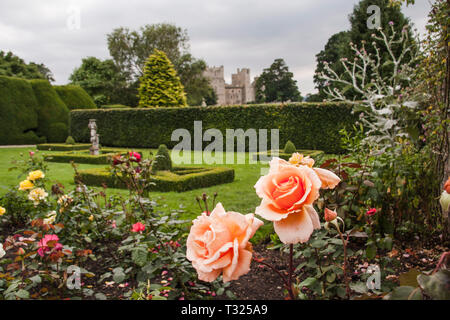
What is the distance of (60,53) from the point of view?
899 centimetres

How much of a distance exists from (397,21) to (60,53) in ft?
46.3

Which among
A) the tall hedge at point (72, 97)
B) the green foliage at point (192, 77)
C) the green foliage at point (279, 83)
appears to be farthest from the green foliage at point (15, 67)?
the green foliage at point (279, 83)

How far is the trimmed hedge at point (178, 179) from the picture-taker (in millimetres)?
6172

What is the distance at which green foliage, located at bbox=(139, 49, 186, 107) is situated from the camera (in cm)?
2214

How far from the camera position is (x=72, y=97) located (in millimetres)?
19547

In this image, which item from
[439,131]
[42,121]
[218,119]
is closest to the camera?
[439,131]

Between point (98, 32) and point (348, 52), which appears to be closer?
point (348, 52)

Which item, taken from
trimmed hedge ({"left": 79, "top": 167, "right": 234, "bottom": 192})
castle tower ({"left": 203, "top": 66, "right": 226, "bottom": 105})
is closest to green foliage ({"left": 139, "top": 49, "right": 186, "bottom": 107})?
trimmed hedge ({"left": 79, "top": 167, "right": 234, "bottom": 192})

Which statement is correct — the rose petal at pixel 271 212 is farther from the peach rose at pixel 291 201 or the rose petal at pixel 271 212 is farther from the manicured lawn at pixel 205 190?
the manicured lawn at pixel 205 190

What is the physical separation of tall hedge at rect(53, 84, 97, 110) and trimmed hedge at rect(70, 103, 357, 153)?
1.98 metres

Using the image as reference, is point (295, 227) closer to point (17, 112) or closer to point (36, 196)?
point (36, 196)

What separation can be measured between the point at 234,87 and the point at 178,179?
5047 centimetres
